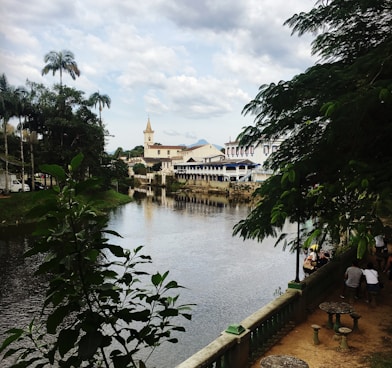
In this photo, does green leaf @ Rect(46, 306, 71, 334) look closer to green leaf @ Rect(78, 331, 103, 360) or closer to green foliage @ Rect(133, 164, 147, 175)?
green leaf @ Rect(78, 331, 103, 360)

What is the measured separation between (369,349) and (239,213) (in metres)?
38.9

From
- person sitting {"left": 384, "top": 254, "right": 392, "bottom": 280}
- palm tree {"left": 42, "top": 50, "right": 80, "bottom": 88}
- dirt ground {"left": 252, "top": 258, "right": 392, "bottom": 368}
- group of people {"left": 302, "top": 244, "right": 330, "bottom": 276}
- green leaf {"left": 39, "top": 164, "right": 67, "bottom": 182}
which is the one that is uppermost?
palm tree {"left": 42, "top": 50, "right": 80, "bottom": 88}

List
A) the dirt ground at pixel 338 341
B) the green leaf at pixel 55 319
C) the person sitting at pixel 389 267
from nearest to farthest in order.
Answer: the green leaf at pixel 55 319 → the dirt ground at pixel 338 341 → the person sitting at pixel 389 267

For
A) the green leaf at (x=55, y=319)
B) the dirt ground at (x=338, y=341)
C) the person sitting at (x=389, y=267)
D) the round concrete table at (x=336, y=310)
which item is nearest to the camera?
the green leaf at (x=55, y=319)

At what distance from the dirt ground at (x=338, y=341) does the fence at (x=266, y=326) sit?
0.76 ft

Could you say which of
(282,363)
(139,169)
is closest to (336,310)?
(282,363)

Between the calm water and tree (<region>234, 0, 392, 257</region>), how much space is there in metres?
6.44

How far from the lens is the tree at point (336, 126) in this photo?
6.14 metres

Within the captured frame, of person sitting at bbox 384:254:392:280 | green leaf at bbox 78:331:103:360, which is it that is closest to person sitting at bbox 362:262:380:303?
person sitting at bbox 384:254:392:280

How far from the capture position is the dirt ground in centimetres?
754

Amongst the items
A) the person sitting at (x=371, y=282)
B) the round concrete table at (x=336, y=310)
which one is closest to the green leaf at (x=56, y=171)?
the round concrete table at (x=336, y=310)

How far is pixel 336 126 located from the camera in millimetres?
6641

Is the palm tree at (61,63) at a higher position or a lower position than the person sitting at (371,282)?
higher

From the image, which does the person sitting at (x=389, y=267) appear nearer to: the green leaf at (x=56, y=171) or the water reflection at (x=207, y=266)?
the water reflection at (x=207, y=266)
